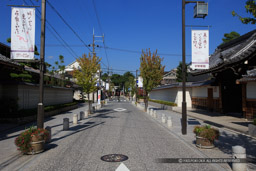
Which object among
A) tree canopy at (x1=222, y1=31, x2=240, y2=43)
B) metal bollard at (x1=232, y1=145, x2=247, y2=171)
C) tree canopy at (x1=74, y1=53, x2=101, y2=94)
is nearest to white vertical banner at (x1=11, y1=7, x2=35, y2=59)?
metal bollard at (x1=232, y1=145, x2=247, y2=171)

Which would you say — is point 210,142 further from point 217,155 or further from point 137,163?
point 137,163

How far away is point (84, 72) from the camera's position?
944 inches

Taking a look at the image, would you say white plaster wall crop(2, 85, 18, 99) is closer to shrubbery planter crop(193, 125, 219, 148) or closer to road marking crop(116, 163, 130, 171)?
road marking crop(116, 163, 130, 171)

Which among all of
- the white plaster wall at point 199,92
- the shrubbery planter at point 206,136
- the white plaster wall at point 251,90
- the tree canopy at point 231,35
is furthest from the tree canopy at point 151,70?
the tree canopy at point 231,35

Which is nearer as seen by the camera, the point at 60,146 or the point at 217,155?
the point at 217,155

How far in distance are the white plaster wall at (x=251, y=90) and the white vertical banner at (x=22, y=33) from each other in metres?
14.8

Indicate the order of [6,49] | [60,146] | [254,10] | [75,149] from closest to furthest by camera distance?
1. [254,10]
2. [75,149]
3. [60,146]
4. [6,49]

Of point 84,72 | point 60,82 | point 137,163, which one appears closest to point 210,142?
point 137,163

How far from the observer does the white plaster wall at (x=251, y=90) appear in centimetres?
1623

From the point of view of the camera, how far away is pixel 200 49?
37.3 ft

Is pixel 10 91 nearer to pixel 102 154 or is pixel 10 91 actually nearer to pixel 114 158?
pixel 102 154

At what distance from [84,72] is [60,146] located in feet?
50.9

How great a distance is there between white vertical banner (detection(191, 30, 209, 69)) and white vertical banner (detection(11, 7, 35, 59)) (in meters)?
7.47

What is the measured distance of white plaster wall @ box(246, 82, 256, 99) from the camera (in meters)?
16.2
